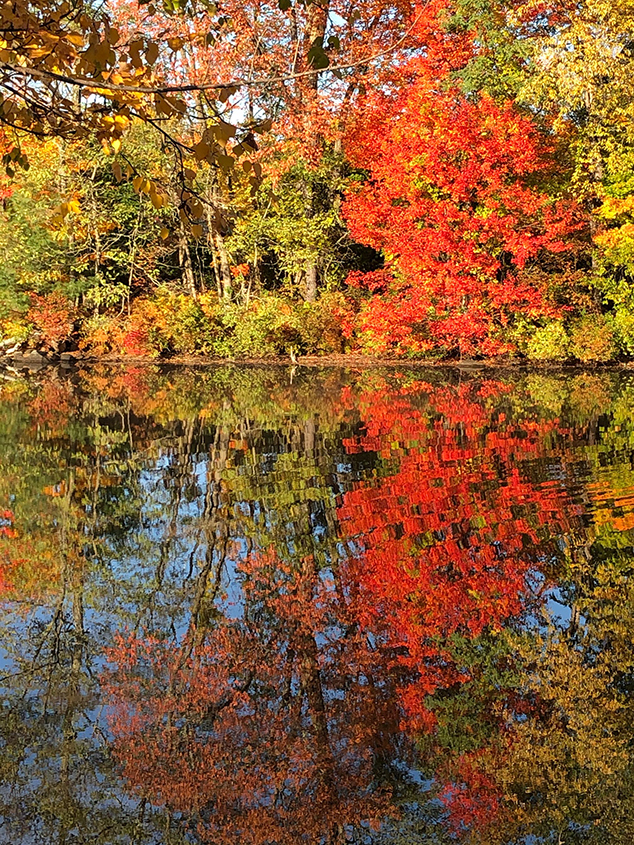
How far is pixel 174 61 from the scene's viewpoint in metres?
24.1

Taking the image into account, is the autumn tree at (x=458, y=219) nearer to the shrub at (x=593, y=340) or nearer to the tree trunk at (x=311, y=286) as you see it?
the shrub at (x=593, y=340)

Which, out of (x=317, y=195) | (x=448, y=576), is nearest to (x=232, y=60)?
(x=317, y=195)

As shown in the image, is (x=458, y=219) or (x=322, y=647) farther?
(x=458, y=219)

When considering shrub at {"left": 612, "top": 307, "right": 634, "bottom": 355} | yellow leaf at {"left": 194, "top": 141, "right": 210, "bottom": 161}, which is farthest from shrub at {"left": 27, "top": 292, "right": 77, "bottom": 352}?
yellow leaf at {"left": 194, "top": 141, "right": 210, "bottom": 161}

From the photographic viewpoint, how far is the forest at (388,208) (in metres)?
21.3

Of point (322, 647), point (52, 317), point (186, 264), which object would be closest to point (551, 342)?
point (186, 264)

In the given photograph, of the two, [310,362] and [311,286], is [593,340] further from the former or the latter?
[311,286]

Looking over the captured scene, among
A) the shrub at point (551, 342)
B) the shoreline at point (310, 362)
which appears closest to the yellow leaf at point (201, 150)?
the shoreline at point (310, 362)

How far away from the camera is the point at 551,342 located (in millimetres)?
22266

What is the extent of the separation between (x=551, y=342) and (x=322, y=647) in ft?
60.6

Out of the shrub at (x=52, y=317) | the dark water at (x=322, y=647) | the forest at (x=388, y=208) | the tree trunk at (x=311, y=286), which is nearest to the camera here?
the dark water at (x=322, y=647)

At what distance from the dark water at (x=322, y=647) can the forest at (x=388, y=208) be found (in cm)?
1016

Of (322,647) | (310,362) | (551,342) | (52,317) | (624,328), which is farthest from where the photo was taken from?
(52,317)

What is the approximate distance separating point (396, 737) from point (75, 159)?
89.1 feet
